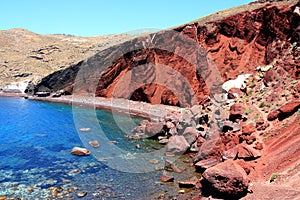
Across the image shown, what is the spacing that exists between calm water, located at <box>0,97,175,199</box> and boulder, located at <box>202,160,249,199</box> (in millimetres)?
4820

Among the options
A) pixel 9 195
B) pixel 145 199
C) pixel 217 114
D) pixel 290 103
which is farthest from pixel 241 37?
pixel 9 195

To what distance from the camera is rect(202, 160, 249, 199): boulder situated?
18484mm

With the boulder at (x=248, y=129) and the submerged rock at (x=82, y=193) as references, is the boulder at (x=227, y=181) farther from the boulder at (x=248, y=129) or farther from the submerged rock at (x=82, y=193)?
the submerged rock at (x=82, y=193)

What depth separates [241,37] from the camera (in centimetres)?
5366

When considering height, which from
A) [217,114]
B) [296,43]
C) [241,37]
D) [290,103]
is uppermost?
[241,37]

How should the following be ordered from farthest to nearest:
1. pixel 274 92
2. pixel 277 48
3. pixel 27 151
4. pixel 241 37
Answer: pixel 241 37
pixel 277 48
pixel 27 151
pixel 274 92

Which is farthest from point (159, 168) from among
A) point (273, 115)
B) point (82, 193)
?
point (273, 115)

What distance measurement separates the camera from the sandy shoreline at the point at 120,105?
Answer: 6060 cm

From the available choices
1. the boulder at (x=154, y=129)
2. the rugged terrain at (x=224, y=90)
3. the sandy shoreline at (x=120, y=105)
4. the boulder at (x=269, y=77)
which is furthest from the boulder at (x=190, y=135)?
the sandy shoreline at (x=120, y=105)

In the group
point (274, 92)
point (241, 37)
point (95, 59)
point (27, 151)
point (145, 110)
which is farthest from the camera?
point (95, 59)

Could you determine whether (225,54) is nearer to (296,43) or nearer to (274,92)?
(296,43)

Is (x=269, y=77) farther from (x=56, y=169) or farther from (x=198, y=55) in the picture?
(x=56, y=169)

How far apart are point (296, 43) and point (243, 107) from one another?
13.0 metres

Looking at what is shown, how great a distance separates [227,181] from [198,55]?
4251 cm
